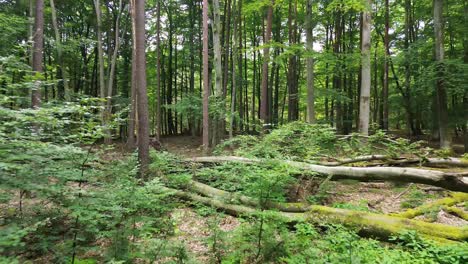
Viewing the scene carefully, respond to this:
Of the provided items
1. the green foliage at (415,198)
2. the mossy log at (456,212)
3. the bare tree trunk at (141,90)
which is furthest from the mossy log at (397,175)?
the bare tree trunk at (141,90)

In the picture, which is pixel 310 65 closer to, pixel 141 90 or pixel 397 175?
pixel 141 90

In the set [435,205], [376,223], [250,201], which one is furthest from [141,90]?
[435,205]

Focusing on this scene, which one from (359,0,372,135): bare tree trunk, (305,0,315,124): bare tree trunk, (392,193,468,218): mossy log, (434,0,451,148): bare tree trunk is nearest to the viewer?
(392,193,468,218): mossy log

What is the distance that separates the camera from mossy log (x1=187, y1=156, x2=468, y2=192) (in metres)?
4.88

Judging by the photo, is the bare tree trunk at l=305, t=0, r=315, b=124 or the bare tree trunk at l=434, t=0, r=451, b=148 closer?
the bare tree trunk at l=305, t=0, r=315, b=124

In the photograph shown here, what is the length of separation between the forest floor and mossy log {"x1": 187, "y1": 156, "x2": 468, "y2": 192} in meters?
→ 0.62

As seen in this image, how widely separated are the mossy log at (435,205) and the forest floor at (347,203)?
13 centimetres

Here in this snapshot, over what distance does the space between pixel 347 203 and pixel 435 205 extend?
1720 millimetres

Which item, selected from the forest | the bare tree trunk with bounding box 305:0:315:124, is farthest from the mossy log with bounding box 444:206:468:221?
the bare tree trunk with bounding box 305:0:315:124

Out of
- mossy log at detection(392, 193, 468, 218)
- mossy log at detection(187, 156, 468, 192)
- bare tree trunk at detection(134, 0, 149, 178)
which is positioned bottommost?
mossy log at detection(392, 193, 468, 218)

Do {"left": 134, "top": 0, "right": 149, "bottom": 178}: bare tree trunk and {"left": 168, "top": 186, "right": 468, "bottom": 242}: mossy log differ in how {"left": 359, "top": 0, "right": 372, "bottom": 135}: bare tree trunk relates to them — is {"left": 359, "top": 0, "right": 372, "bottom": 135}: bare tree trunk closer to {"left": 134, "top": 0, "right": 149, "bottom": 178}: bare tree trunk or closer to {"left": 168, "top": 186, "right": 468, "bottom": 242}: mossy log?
{"left": 168, "top": 186, "right": 468, "bottom": 242}: mossy log

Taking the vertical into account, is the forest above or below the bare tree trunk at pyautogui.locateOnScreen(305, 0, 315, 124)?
below

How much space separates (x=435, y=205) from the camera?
593 centimetres

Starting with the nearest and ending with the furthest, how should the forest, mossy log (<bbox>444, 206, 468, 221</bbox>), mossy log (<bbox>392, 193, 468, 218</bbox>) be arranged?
the forest, mossy log (<bbox>392, 193, 468, 218</bbox>), mossy log (<bbox>444, 206, 468, 221</bbox>)
